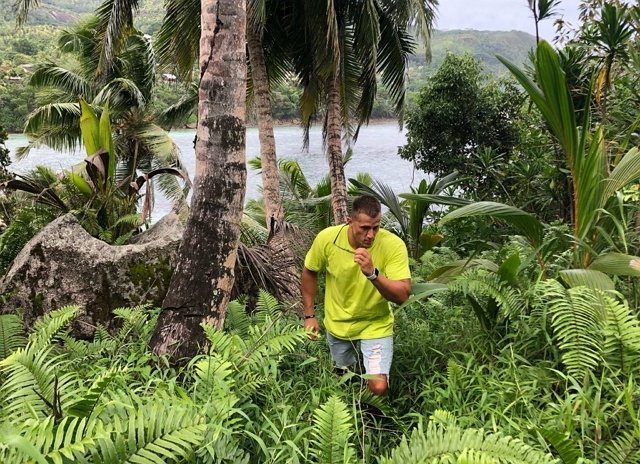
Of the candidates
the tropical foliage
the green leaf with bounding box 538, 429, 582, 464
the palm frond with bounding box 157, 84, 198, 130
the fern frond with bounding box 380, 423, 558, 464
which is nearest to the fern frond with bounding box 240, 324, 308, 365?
the tropical foliage

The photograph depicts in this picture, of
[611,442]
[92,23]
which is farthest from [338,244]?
[92,23]

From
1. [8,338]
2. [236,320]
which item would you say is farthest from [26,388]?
[236,320]

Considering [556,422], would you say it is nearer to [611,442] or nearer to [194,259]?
[611,442]

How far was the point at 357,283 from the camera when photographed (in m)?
2.99

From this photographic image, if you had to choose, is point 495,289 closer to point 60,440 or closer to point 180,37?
point 60,440

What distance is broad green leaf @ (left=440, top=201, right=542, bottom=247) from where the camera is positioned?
281 centimetres

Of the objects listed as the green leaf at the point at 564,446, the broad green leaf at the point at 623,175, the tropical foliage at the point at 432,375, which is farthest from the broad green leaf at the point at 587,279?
the green leaf at the point at 564,446

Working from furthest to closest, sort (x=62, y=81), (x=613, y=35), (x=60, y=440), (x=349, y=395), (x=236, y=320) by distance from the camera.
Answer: (x=62, y=81) < (x=613, y=35) < (x=236, y=320) < (x=349, y=395) < (x=60, y=440)

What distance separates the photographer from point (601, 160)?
10.4 feet

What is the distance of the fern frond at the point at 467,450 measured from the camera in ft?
5.84

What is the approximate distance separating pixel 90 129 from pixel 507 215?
4732mm

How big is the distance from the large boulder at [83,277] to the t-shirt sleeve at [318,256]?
1.89m

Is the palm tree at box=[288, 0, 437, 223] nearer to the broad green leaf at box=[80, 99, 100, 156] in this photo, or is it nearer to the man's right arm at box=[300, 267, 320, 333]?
the broad green leaf at box=[80, 99, 100, 156]

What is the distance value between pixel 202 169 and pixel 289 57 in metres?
8.37
